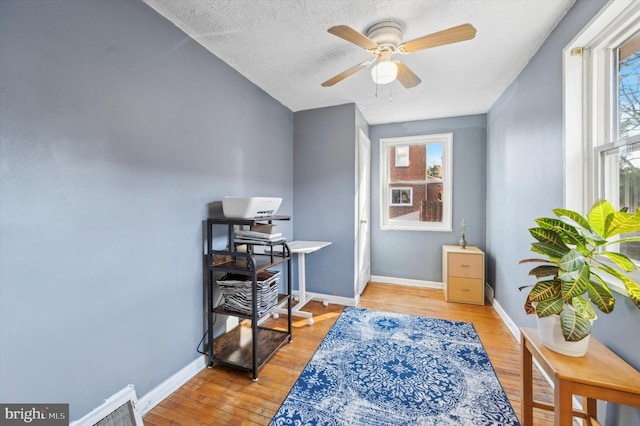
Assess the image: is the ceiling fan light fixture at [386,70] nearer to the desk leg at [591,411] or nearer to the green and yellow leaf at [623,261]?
the green and yellow leaf at [623,261]

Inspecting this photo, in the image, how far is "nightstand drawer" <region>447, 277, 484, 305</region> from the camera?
9.96 feet

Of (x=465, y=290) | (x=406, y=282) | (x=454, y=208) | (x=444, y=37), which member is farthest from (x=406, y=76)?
(x=406, y=282)

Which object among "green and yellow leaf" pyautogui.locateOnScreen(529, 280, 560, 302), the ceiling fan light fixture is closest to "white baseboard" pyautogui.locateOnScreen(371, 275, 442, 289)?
"green and yellow leaf" pyautogui.locateOnScreen(529, 280, 560, 302)

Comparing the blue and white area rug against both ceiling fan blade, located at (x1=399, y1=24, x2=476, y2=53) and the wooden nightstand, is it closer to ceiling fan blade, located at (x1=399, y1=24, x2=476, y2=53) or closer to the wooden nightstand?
the wooden nightstand

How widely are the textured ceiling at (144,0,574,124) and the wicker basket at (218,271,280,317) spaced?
181cm

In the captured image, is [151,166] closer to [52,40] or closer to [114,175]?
[114,175]

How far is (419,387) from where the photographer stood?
165 cm

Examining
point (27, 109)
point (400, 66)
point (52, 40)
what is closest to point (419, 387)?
point (400, 66)

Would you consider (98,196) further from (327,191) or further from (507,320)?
(507,320)

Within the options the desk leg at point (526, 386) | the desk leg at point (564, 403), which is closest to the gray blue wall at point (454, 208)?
the desk leg at point (526, 386)

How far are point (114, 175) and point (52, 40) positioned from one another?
621 mm

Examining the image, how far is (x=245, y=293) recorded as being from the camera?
1.84 m

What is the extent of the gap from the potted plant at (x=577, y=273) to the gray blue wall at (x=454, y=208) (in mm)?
2568

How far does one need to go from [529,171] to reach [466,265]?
1.41 metres
